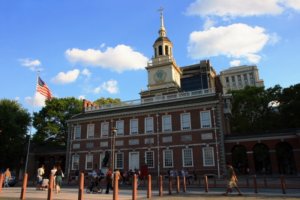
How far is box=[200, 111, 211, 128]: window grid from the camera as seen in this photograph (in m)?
35.1

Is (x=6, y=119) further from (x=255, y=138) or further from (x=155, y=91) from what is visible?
(x=255, y=138)

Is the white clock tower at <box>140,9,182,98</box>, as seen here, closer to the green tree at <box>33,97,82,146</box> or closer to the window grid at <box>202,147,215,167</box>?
the green tree at <box>33,97,82,146</box>

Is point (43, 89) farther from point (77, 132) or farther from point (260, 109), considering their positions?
point (260, 109)

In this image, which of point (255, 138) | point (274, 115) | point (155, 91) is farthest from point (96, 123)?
point (274, 115)

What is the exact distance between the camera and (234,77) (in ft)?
475

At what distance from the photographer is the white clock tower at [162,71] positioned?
183ft

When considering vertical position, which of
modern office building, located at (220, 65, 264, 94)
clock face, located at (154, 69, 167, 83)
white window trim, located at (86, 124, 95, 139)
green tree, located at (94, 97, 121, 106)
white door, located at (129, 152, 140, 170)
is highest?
modern office building, located at (220, 65, 264, 94)

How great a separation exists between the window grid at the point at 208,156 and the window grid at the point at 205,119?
2.79 meters

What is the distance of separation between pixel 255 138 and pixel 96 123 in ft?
71.3

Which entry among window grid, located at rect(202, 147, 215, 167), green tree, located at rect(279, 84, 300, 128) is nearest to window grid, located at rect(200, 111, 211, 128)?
window grid, located at rect(202, 147, 215, 167)

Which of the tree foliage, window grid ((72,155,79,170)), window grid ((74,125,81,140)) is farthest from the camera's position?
the tree foliage

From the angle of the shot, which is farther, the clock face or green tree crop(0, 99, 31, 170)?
the clock face

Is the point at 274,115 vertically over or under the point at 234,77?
under

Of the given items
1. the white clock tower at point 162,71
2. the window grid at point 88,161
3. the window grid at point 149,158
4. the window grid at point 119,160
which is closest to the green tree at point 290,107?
the white clock tower at point 162,71
